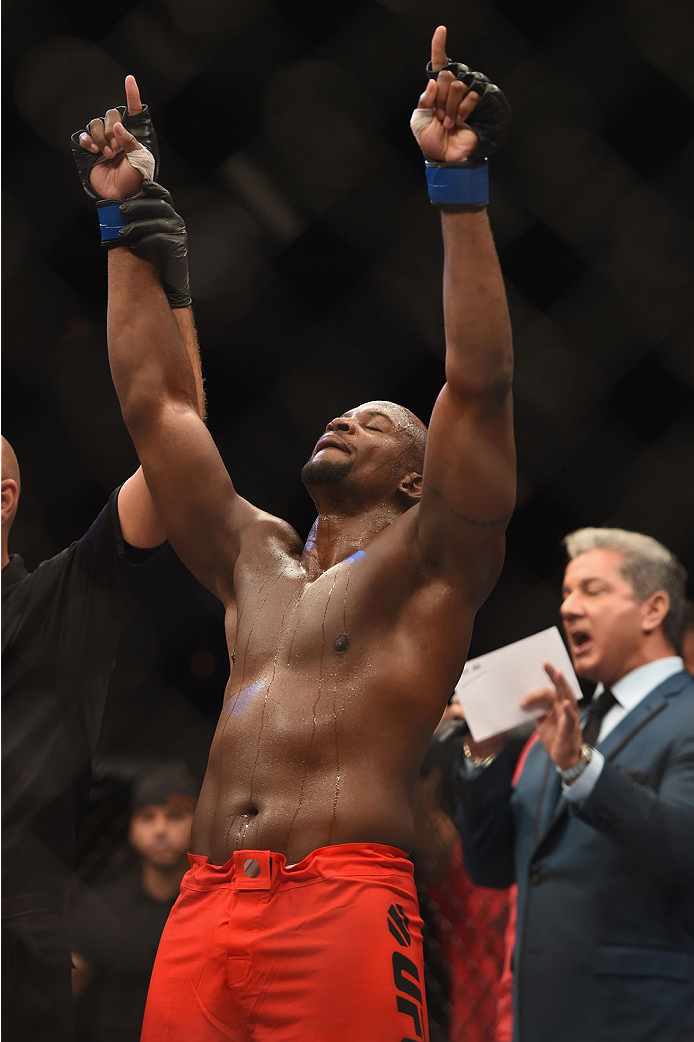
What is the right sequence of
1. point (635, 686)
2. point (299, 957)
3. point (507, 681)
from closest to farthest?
point (299, 957) < point (507, 681) < point (635, 686)

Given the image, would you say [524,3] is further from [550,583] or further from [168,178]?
[550,583]

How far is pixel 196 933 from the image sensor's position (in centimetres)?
128

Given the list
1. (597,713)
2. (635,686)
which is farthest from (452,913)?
(635,686)

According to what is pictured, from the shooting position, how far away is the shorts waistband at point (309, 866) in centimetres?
124

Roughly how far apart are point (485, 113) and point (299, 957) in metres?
1.11

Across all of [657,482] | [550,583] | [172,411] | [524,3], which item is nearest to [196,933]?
[172,411]

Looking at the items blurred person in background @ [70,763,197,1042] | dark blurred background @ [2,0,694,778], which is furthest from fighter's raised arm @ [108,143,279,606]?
blurred person in background @ [70,763,197,1042]

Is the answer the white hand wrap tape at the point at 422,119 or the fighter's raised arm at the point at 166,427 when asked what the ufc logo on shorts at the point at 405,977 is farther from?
the white hand wrap tape at the point at 422,119

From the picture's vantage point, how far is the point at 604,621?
2131mm

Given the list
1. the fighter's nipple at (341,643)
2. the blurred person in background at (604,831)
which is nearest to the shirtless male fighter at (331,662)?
the fighter's nipple at (341,643)

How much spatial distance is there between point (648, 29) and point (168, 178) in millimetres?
1335

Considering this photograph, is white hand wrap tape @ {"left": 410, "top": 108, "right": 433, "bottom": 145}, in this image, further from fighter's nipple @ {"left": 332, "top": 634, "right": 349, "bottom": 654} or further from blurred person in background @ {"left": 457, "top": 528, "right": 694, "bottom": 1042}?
blurred person in background @ {"left": 457, "top": 528, "right": 694, "bottom": 1042}

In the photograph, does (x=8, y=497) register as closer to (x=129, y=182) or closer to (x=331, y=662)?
(x=129, y=182)

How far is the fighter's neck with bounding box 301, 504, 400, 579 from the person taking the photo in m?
1.57
